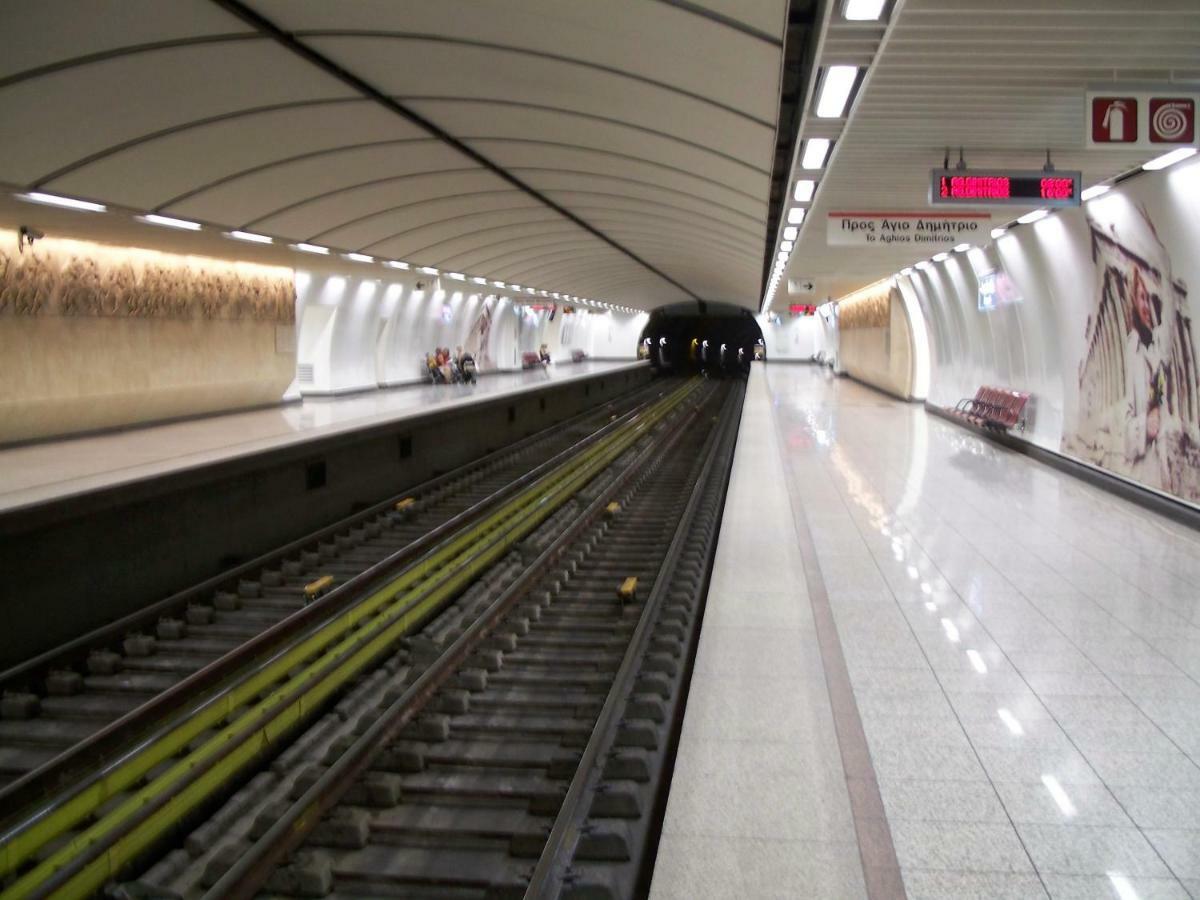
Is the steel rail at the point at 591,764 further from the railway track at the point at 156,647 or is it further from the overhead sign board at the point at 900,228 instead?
the overhead sign board at the point at 900,228

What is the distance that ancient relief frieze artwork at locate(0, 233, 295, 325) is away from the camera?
458 inches

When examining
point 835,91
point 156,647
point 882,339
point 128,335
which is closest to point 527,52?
Result: point 835,91

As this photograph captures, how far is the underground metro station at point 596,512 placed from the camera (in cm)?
365

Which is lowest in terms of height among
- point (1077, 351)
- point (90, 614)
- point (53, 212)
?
point (90, 614)

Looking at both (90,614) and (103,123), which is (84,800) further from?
(103,123)

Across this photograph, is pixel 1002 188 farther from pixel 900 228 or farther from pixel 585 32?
pixel 585 32

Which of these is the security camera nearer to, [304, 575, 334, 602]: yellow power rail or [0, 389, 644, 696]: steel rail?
[0, 389, 644, 696]: steel rail

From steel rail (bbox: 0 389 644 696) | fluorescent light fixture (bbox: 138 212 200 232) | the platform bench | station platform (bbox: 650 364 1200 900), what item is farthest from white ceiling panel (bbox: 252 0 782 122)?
the platform bench

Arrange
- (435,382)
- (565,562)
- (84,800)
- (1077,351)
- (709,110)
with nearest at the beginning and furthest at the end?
1. (84,800)
2. (709,110)
3. (565,562)
4. (1077,351)
5. (435,382)

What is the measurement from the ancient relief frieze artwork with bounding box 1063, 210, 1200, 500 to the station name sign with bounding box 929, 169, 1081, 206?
1.42 meters

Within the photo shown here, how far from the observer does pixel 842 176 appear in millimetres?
9109

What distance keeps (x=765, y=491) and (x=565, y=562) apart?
3.47 metres

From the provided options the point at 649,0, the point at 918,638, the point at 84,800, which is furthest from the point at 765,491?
the point at 84,800

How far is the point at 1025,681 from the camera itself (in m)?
4.94
